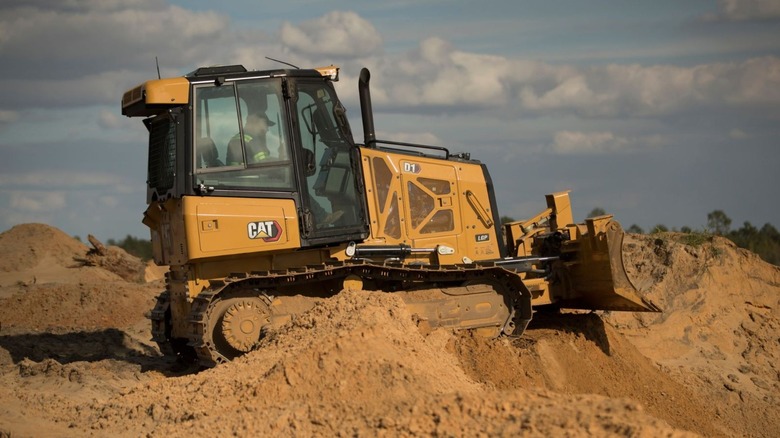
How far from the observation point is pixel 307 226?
1093 cm

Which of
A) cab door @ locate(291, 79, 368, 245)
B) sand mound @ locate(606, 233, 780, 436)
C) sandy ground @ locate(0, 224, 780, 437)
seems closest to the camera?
sandy ground @ locate(0, 224, 780, 437)

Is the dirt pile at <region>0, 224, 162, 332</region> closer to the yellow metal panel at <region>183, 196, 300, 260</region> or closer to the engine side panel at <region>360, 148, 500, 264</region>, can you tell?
the yellow metal panel at <region>183, 196, 300, 260</region>

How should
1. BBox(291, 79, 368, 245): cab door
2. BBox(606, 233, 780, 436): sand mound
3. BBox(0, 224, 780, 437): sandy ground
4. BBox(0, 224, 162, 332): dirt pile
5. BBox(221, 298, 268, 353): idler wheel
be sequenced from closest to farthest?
BBox(0, 224, 780, 437): sandy ground < BBox(221, 298, 268, 353): idler wheel < BBox(291, 79, 368, 245): cab door < BBox(606, 233, 780, 436): sand mound < BBox(0, 224, 162, 332): dirt pile

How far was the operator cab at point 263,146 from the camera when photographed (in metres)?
10.7

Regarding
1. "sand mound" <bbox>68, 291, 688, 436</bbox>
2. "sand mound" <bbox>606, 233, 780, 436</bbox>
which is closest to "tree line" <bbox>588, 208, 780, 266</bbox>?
"sand mound" <bbox>606, 233, 780, 436</bbox>

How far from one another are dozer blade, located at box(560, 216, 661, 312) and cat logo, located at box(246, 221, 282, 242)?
155 inches

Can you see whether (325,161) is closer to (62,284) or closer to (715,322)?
(715,322)

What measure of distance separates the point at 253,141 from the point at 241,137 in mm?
156

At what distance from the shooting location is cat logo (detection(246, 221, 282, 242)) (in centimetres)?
1063

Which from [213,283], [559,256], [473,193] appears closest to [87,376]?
[213,283]

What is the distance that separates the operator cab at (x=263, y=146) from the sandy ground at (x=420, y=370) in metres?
1.51

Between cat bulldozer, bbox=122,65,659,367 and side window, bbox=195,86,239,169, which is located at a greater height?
side window, bbox=195,86,239,169

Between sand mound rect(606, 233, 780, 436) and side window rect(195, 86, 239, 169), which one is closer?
side window rect(195, 86, 239, 169)

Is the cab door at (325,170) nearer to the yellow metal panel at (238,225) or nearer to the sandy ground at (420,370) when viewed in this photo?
the yellow metal panel at (238,225)
